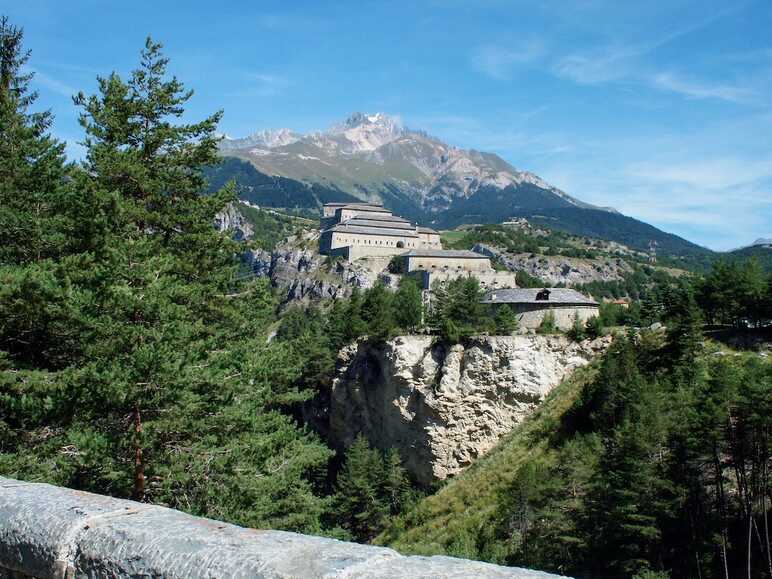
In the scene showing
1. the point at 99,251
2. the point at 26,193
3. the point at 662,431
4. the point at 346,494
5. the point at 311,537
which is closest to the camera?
the point at 311,537

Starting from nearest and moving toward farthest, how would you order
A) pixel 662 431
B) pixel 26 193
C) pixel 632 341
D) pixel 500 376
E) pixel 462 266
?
1. pixel 26 193
2. pixel 662 431
3. pixel 632 341
4. pixel 500 376
5. pixel 462 266

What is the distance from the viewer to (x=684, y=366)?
32.8 meters

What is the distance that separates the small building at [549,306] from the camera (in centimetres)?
5044

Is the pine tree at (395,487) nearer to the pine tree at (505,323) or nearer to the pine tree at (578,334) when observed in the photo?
the pine tree at (505,323)

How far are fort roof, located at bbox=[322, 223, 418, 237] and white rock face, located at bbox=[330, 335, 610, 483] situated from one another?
5715 cm

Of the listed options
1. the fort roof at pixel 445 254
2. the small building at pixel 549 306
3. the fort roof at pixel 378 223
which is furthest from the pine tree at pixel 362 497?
the fort roof at pixel 378 223

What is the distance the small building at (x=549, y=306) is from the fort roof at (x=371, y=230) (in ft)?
167

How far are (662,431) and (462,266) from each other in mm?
59822

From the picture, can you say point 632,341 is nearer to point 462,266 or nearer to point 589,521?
point 589,521

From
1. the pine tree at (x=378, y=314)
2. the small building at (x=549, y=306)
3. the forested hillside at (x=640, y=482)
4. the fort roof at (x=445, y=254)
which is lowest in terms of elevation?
the forested hillside at (x=640, y=482)

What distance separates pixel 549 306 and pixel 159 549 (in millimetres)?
49775

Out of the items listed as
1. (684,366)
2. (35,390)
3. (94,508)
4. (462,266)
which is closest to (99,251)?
(35,390)

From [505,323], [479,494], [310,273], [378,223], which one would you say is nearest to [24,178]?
[479,494]

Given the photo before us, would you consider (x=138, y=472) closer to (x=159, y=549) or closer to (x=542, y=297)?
(x=159, y=549)
